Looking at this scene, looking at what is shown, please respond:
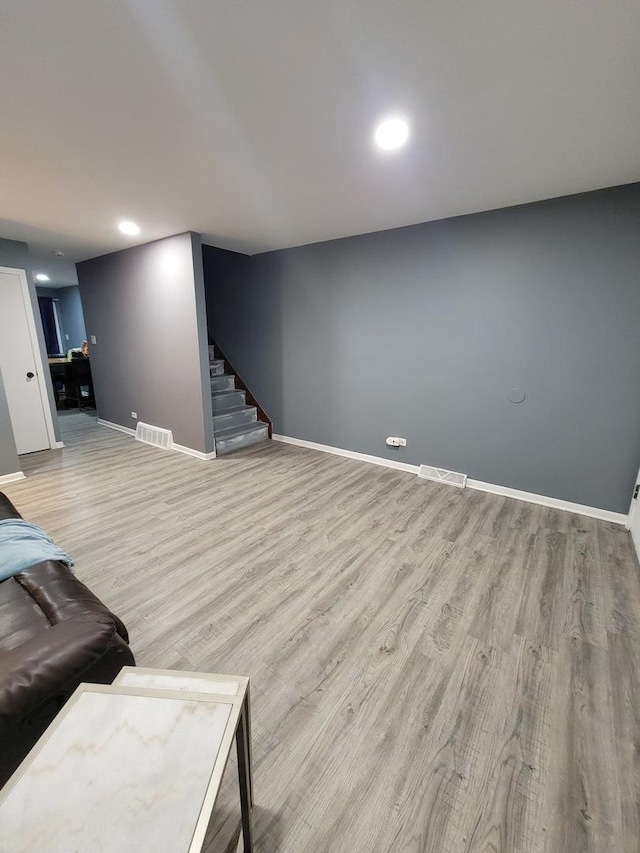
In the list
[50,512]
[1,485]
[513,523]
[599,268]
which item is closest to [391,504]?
[513,523]

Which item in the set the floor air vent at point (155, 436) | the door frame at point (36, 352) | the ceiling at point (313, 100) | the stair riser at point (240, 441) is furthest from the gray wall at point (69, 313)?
the ceiling at point (313, 100)

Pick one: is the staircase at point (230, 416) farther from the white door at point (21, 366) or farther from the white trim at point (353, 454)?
the white door at point (21, 366)

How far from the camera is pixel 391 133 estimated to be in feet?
5.93

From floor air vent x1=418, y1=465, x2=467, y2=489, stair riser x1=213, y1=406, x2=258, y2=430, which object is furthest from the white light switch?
stair riser x1=213, y1=406, x2=258, y2=430

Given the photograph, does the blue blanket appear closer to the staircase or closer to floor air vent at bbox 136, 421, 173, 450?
the staircase

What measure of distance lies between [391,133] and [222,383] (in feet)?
12.4

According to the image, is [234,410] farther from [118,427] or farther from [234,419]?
[118,427]

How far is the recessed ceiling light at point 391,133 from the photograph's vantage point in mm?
1719

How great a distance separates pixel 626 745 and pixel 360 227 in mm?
3883

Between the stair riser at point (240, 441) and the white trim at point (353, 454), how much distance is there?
0.18 metres

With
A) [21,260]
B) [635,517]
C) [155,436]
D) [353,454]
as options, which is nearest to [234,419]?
[155,436]

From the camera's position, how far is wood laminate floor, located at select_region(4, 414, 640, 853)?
1.08 meters

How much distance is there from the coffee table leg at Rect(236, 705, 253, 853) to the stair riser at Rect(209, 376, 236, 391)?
173 inches

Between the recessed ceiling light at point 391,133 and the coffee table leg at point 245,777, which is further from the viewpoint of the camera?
the recessed ceiling light at point 391,133
